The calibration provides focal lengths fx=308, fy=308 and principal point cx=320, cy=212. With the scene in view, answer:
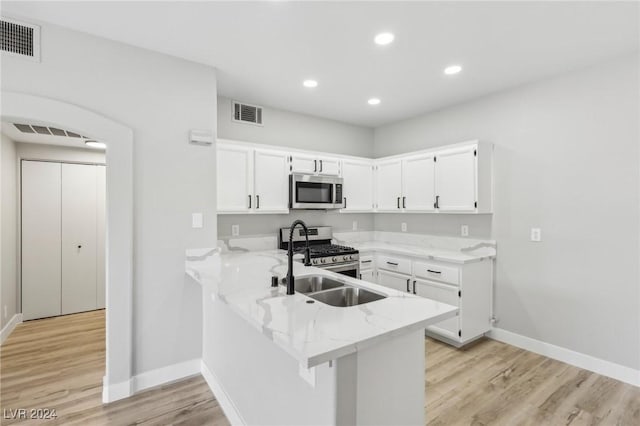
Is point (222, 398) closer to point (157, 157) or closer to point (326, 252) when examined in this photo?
point (326, 252)

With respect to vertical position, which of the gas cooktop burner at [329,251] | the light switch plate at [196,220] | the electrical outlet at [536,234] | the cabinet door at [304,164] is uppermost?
the cabinet door at [304,164]

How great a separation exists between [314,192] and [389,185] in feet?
3.79

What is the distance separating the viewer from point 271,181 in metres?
3.60

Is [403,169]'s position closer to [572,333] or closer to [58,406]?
[572,333]

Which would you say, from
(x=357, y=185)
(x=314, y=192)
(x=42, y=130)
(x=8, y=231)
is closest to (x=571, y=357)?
(x=357, y=185)

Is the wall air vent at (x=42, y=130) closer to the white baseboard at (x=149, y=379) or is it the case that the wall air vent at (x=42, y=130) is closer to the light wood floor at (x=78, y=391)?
the light wood floor at (x=78, y=391)

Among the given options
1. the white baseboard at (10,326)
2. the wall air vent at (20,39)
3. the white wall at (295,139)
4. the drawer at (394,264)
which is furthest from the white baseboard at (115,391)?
the drawer at (394,264)

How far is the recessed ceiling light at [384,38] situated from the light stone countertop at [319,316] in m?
1.85

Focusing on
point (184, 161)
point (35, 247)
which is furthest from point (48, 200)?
point (184, 161)

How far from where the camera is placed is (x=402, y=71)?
298cm

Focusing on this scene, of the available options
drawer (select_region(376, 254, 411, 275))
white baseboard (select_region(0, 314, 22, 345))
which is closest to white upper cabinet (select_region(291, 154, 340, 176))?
drawer (select_region(376, 254, 411, 275))

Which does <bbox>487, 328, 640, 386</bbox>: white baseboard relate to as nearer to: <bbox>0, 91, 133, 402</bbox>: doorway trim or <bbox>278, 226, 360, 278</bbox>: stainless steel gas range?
<bbox>278, 226, 360, 278</bbox>: stainless steel gas range

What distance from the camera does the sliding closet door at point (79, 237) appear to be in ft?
14.5

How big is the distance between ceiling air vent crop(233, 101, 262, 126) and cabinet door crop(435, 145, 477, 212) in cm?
226
